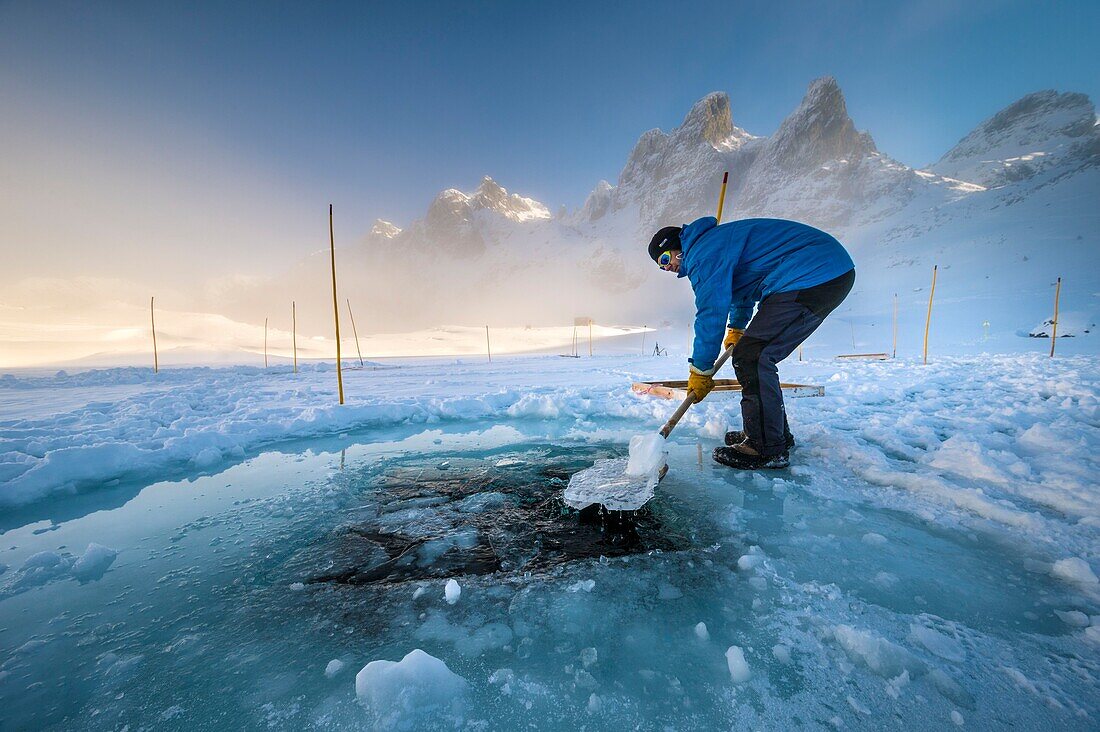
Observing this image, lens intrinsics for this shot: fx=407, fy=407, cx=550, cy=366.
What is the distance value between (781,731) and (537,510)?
1705mm

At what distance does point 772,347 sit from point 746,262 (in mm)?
736

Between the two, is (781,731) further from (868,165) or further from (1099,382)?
(868,165)

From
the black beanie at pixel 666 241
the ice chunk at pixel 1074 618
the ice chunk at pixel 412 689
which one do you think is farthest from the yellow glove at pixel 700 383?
the ice chunk at pixel 412 689

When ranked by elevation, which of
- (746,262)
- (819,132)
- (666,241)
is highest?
(819,132)

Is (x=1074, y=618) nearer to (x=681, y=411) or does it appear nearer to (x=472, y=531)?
(x=681, y=411)

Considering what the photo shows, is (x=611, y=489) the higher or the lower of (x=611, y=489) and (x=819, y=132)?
the lower

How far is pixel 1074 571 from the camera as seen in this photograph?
68.9 inches

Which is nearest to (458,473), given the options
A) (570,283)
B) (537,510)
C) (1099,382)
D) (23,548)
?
(537,510)

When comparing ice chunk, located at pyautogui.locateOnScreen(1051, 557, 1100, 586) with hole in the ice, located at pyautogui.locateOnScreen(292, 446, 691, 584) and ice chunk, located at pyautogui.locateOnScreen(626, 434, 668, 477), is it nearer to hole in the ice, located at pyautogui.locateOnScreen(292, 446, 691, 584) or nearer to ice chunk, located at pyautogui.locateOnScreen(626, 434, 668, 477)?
hole in the ice, located at pyautogui.locateOnScreen(292, 446, 691, 584)

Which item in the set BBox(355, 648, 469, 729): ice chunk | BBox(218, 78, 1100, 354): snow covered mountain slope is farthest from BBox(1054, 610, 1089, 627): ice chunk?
BBox(218, 78, 1100, 354): snow covered mountain slope

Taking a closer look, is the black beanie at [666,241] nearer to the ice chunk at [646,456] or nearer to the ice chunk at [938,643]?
the ice chunk at [646,456]

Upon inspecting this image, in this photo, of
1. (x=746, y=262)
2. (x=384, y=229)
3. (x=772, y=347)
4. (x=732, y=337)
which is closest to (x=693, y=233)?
(x=746, y=262)

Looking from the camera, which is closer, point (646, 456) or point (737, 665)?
point (737, 665)

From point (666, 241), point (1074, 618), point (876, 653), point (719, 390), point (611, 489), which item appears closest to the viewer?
point (876, 653)
